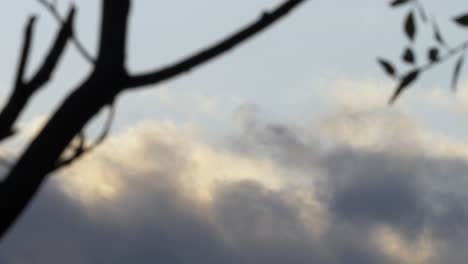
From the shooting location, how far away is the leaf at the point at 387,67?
5611 millimetres

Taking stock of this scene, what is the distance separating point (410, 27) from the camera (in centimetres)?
570

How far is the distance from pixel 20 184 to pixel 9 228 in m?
0.31

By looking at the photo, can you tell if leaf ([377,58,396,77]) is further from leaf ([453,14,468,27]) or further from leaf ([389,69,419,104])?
leaf ([453,14,468,27])

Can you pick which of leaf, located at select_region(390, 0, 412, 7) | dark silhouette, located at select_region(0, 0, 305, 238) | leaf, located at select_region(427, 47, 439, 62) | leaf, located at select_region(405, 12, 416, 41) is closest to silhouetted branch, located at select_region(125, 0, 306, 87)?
dark silhouette, located at select_region(0, 0, 305, 238)

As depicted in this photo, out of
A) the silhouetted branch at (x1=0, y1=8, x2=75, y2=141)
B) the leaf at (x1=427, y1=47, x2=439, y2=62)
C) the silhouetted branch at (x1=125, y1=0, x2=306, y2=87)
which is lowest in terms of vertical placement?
the leaf at (x1=427, y1=47, x2=439, y2=62)

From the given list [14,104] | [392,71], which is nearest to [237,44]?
[392,71]

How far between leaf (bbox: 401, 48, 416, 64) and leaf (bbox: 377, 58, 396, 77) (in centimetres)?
12

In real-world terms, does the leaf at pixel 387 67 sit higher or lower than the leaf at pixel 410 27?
lower

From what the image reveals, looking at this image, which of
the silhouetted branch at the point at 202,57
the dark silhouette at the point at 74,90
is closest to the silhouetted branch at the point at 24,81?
the dark silhouette at the point at 74,90

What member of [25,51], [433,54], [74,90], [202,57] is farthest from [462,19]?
[25,51]

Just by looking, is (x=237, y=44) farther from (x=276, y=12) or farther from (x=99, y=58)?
(x=99, y=58)

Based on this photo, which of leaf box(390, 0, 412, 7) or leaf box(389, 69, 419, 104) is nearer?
leaf box(389, 69, 419, 104)

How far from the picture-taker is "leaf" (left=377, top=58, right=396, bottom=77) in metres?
5.61

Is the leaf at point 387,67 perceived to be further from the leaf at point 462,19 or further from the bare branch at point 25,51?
the bare branch at point 25,51
